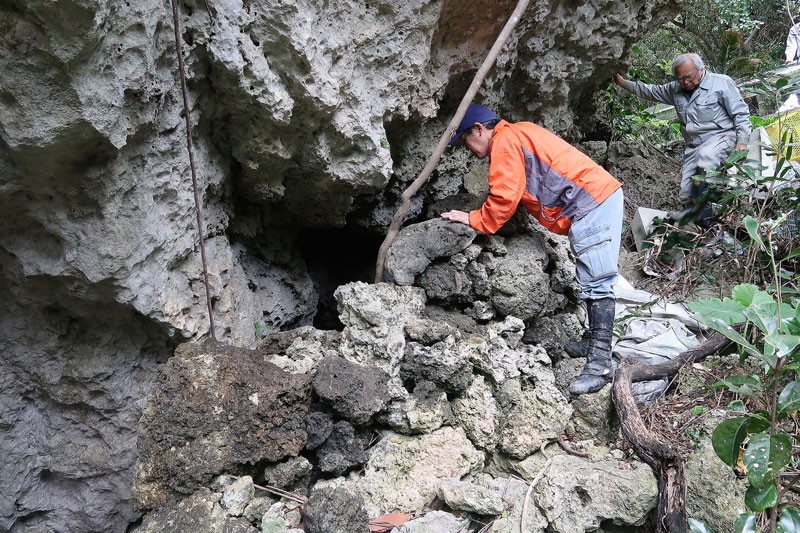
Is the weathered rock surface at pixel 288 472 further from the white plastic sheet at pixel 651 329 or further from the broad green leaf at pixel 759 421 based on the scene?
the white plastic sheet at pixel 651 329

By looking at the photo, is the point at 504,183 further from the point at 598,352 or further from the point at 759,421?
the point at 759,421

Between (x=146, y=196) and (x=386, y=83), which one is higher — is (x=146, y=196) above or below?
below

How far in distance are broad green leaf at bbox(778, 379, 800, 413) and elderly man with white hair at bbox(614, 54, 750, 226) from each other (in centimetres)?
263

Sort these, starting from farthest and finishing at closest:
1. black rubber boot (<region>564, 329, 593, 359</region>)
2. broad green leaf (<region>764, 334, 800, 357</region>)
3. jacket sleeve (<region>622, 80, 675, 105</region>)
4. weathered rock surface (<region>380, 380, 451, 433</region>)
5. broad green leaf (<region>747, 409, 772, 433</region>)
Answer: jacket sleeve (<region>622, 80, 675, 105</region>) < black rubber boot (<region>564, 329, 593, 359</region>) < weathered rock surface (<region>380, 380, 451, 433</region>) < broad green leaf (<region>747, 409, 772, 433</region>) < broad green leaf (<region>764, 334, 800, 357</region>)

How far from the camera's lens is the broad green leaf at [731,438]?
159 centimetres

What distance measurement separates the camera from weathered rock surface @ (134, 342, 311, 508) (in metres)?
1.95

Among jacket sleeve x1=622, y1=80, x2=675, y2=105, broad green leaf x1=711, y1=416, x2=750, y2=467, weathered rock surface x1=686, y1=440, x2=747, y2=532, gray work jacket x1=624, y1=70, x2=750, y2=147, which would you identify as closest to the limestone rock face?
jacket sleeve x1=622, y1=80, x2=675, y2=105

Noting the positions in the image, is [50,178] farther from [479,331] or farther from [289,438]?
[479,331]

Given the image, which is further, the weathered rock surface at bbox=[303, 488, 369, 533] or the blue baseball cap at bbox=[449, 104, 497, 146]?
the blue baseball cap at bbox=[449, 104, 497, 146]

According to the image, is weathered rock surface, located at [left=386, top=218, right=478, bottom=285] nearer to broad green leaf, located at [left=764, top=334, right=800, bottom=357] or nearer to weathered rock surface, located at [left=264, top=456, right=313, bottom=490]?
weathered rock surface, located at [left=264, top=456, right=313, bottom=490]

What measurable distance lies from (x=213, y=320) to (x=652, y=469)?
2116mm

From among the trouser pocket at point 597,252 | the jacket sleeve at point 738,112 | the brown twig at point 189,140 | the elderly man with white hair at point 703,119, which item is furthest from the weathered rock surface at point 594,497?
the jacket sleeve at point 738,112

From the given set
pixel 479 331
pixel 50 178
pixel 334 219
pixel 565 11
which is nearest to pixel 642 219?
pixel 565 11

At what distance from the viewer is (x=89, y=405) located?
2625 mm
